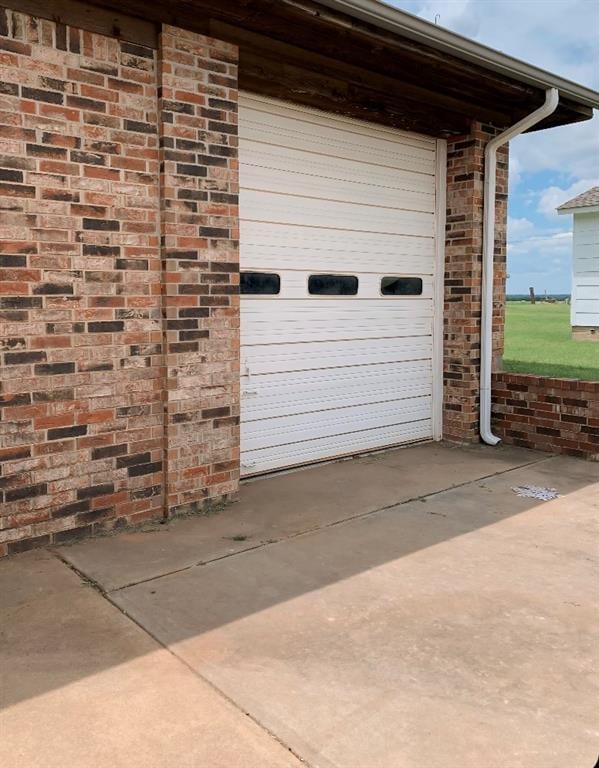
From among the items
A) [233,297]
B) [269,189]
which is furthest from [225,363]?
[269,189]

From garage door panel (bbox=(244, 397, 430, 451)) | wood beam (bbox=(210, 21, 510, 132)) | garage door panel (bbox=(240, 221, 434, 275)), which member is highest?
wood beam (bbox=(210, 21, 510, 132))

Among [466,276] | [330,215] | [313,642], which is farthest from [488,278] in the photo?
[313,642]

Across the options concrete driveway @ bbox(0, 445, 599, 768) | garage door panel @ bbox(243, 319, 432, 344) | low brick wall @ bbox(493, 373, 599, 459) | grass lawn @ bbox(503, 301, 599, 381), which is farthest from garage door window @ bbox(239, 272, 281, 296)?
grass lawn @ bbox(503, 301, 599, 381)

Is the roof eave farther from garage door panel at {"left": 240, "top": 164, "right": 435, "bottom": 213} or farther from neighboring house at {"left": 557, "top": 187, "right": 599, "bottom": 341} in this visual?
garage door panel at {"left": 240, "top": 164, "right": 435, "bottom": 213}

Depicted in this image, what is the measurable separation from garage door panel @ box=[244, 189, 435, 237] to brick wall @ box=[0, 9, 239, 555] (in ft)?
2.36

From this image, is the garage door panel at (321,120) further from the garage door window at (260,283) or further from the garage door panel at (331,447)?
the garage door panel at (331,447)

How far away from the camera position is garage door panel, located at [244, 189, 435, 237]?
4.97 meters

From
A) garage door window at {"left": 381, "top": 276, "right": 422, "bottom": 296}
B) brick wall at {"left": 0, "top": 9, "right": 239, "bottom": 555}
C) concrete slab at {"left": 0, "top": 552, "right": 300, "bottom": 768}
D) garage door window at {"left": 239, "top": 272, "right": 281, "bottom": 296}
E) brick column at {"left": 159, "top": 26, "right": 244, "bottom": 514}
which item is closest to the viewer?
concrete slab at {"left": 0, "top": 552, "right": 300, "bottom": 768}

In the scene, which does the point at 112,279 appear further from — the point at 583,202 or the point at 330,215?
the point at 583,202

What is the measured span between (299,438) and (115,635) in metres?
2.88

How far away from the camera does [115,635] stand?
9.00 feet

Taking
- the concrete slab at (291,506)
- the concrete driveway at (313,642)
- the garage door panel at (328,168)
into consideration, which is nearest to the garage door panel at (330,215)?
the garage door panel at (328,168)

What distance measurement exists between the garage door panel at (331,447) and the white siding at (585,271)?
9.58 metres

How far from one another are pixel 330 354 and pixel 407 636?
314cm
